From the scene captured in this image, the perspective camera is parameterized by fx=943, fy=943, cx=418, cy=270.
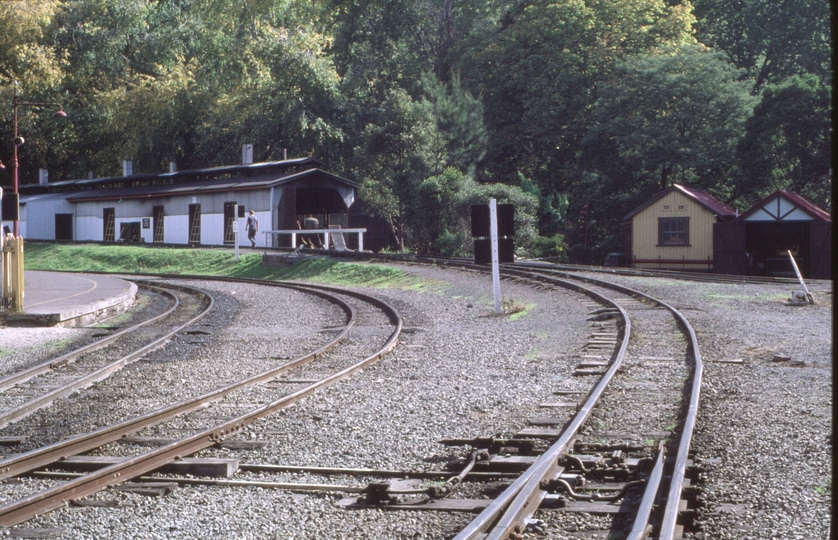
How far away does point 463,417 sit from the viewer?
7.77 meters

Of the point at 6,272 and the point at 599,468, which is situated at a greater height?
the point at 6,272

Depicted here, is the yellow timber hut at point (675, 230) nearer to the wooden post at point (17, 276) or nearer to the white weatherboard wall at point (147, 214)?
the white weatherboard wall at point (147, 214)

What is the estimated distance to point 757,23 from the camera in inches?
2356

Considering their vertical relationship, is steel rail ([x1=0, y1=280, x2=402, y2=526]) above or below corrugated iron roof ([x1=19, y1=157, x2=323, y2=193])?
below

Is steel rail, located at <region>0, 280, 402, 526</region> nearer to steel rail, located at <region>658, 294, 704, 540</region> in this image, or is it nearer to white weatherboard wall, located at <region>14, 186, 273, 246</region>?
steel rail, located at <region>658, 294, 704, 540</region>

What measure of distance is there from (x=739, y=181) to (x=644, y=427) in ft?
126

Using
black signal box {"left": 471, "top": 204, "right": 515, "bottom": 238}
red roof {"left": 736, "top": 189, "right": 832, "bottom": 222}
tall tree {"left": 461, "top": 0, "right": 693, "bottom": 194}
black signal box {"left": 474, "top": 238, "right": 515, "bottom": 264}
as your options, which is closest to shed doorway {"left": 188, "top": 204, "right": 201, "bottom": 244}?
tall tree {"left": 461, "top": 0, "right": 693, "bottom": 194}

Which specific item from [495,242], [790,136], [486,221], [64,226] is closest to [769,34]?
[790,136]

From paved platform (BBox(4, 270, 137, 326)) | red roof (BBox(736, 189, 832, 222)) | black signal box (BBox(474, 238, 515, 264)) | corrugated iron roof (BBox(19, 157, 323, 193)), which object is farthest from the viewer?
corrugated iron roof (BBox(19, 157, 323, 193))

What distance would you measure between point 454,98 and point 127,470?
147 ft

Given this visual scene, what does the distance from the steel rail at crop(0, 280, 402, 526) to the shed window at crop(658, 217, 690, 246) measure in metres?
31.5

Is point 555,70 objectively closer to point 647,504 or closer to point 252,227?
point 252,227

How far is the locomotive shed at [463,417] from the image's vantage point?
486cm

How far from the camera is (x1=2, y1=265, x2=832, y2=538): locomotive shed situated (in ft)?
16.0
